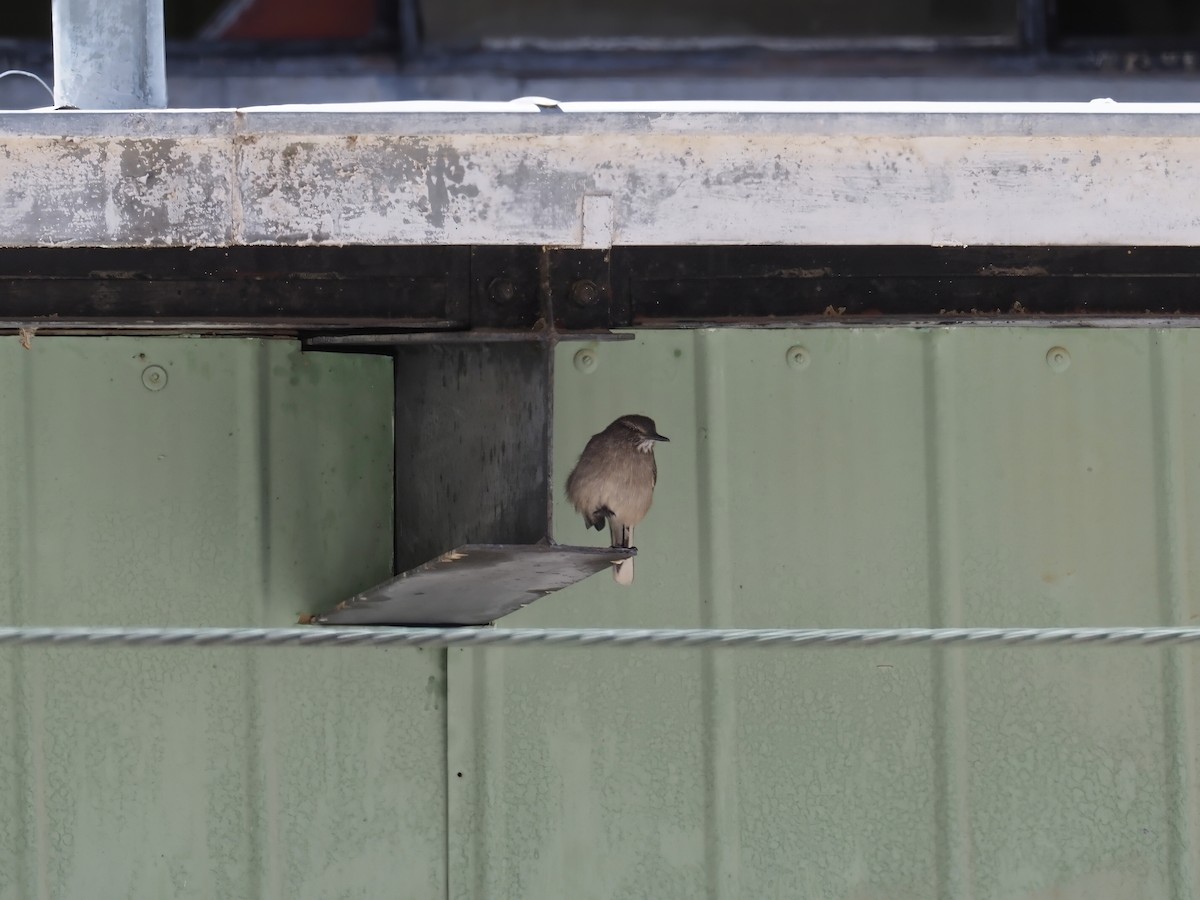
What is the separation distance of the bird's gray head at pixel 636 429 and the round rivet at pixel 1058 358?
1.16 meters

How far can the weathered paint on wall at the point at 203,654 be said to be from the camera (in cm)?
376

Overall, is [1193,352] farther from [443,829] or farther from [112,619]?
[112,619]

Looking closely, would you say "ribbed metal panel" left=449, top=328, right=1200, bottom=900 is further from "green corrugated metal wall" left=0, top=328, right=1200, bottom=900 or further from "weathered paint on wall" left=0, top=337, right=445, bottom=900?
"weathered paint on wall" left=0, top=337, right=445, bottom=900

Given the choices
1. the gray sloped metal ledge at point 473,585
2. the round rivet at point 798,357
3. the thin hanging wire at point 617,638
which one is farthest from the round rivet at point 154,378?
the round rivet at point 798,357

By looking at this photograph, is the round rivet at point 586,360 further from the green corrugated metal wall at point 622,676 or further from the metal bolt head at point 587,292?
the metal bolt head at point 587,292

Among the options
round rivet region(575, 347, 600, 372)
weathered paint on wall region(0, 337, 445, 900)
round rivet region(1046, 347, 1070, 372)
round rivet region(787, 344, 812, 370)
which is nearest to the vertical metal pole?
weathered paint on wall region(0, 337, 445, 900)

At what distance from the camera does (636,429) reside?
12.0 ft

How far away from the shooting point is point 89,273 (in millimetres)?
2975

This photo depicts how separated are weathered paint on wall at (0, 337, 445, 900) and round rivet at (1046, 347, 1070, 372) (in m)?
1.85

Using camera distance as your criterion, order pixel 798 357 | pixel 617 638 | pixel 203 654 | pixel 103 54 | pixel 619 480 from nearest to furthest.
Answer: pixel 617 638, pixel 103 54, pixel 619 480, pixel 203 654, pixel 798 357

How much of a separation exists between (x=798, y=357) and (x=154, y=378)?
1.78m

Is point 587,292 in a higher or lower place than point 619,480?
higher

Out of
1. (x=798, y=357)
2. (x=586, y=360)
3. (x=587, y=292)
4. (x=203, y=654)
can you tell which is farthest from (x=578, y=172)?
(x=203, y=654)

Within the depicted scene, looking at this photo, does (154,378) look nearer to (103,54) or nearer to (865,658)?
(103,54)
